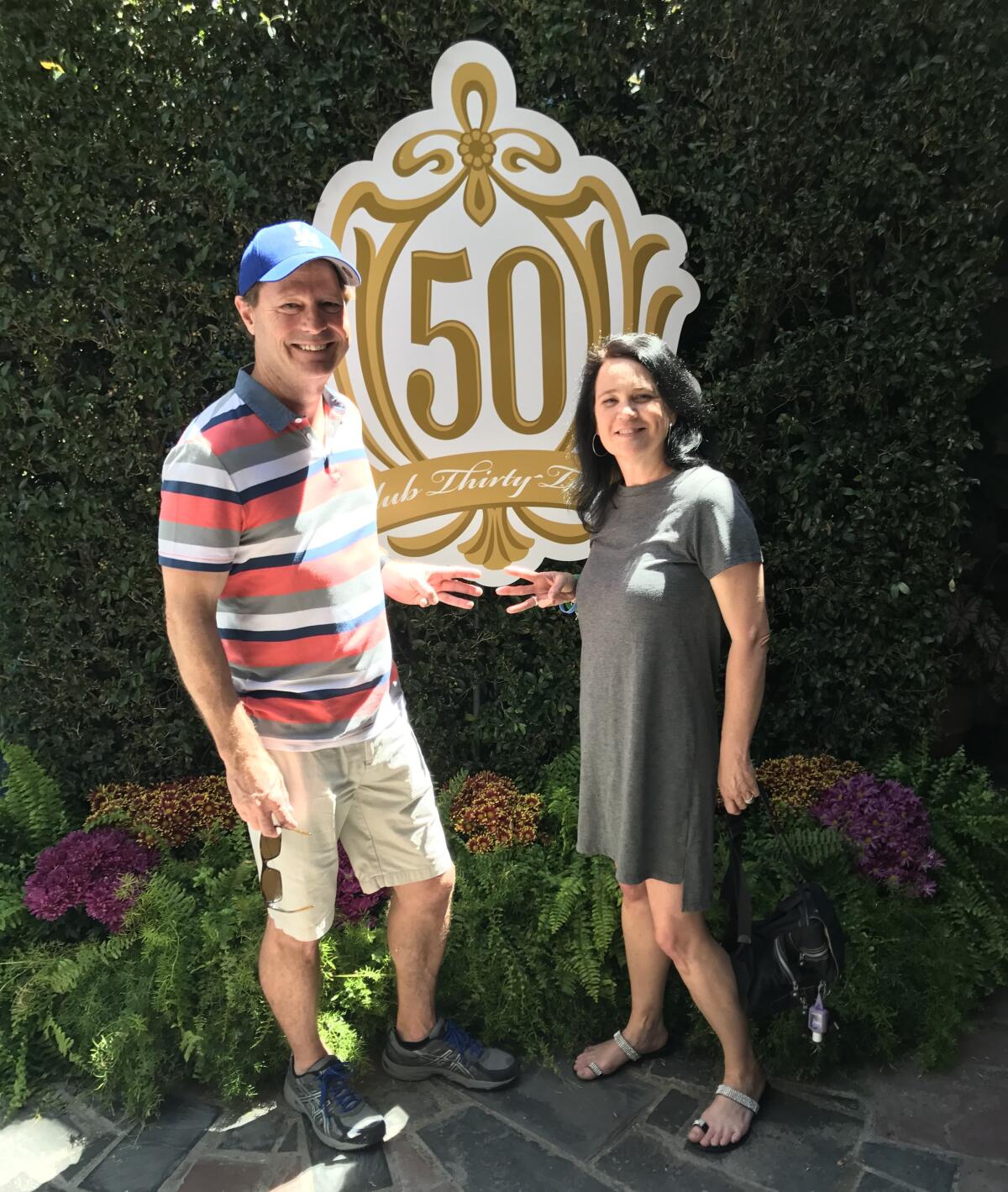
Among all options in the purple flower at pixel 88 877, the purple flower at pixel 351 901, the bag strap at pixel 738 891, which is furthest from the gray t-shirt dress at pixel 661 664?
the purple flower at pixel 88 877

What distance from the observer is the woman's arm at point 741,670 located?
2107mm

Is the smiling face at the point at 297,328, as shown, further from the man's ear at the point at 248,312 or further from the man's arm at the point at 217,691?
the man's arm at the point at 217,691

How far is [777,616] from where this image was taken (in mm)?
3621

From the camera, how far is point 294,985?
2480mm

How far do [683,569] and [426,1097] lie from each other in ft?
5.89

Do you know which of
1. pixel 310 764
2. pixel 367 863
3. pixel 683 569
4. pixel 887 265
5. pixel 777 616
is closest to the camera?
pixel 683 569

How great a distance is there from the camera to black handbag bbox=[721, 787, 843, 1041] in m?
2.27

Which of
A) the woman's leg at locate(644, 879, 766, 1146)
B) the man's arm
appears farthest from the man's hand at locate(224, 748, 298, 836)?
the woman's leg at locate(644, 879, 766, 1146)

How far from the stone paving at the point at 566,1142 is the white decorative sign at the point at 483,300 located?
1.80 m

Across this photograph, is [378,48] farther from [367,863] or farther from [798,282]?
[367,863]

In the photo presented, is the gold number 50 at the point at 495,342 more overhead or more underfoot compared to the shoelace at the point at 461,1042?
more overhead

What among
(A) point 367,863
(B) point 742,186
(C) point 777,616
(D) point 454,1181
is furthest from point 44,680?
(B) point 742,186

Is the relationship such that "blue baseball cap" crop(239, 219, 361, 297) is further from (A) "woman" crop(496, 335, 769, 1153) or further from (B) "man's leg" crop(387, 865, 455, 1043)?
(B) "man's leg" crop(387, 865, 455, 1043)

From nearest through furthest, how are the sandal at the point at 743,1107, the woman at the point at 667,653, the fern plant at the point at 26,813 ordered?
the woman at the point at 667,653, the sandal at the point at 743,1107, the fern plant at the point at 26,813
